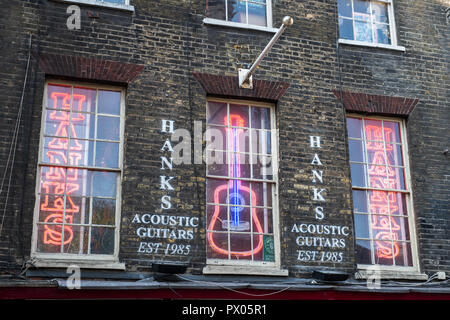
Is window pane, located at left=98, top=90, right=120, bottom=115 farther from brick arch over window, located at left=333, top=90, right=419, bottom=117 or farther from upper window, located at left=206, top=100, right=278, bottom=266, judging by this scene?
brick arch over window, located at left=333, top=90, right=419, bottom=117

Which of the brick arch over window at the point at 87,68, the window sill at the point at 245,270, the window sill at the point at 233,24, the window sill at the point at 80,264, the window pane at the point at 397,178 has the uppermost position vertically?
the window sill at the point at 233,24

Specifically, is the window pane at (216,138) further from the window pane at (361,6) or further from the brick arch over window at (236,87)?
the window pane at (361,6)

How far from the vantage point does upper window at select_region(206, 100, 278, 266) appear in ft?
32.6

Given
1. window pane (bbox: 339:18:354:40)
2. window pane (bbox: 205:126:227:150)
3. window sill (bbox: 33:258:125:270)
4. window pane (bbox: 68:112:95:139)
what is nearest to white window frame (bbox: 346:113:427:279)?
window pane (bbox: 339:18:354:40)

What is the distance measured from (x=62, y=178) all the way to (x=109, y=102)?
1.43m

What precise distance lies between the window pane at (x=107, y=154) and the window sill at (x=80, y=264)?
1.50 metres

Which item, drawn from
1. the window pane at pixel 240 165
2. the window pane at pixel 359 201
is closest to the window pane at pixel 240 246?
the window pane at pixel 240 165

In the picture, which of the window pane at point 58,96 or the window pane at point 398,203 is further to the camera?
the window pane at point 398,203

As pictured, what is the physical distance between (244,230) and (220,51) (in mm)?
3031

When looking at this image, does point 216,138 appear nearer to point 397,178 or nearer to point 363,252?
point 363,252

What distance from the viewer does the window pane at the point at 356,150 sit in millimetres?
11016

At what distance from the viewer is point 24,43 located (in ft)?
32.1

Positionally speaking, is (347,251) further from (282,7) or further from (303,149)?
(282,7)

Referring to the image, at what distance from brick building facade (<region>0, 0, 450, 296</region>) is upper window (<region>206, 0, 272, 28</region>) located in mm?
32
